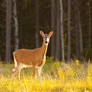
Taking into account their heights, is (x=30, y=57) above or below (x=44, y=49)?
below

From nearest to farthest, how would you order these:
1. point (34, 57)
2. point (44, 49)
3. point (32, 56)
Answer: point (44, 49) < point (34, 57) < point (32, 56)

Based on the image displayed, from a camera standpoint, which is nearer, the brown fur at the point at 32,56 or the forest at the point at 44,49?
the forest at the point at 44,49

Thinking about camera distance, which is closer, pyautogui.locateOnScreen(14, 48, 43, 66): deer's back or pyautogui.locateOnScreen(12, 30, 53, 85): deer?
pyautogui.locateOnScreen(12, 30, 53, 85): deer

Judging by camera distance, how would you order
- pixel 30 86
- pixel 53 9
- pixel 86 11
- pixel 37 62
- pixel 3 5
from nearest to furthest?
pixel 30 86, pixel 37 62, pixel 53 9, pixel 3 5, pixel 86 11

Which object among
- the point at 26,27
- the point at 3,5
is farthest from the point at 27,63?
the point at 26,27

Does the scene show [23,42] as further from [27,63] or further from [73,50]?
[27,63]

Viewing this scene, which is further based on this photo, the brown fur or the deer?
the brown fur

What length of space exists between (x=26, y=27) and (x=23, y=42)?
3.07 metres

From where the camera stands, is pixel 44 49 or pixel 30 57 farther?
pixel 30 57

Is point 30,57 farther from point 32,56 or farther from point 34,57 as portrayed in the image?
point 34,57

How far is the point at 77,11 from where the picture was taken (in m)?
30.0

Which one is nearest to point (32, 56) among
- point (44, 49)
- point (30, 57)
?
point (30, 57)

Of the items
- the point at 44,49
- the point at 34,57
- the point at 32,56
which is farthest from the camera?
the point at 32,56

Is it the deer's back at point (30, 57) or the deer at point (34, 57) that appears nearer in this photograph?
the deer at point (34, 57)
